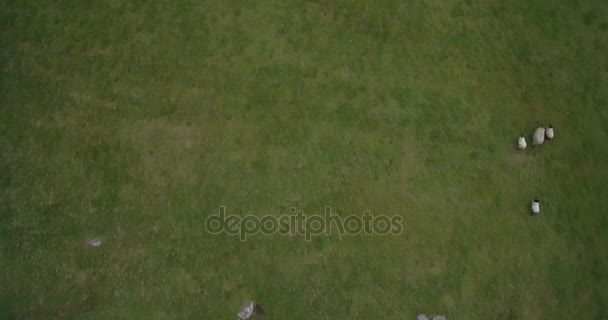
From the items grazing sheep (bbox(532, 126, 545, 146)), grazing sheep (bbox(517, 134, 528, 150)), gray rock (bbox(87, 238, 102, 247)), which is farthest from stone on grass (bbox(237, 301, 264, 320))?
grazing sheep (bbox(532, 126, 545, 146))

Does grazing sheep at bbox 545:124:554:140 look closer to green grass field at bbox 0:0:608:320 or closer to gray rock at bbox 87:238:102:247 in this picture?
green grass field at bbox 0:0:608:320

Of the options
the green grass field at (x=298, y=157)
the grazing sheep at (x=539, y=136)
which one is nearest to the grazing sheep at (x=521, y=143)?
the green grass field at (x=298, y=157)

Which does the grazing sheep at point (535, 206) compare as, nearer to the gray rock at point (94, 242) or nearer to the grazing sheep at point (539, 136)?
the grazing sheep at point (539, 136)

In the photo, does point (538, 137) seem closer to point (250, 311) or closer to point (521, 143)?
point (521, 143)

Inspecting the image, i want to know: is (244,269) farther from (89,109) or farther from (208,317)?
(89,109)

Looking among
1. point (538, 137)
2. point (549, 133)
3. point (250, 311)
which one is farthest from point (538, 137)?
point (250, 311)

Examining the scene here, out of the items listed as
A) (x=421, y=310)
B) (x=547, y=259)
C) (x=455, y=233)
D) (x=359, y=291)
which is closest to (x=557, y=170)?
(x=547, y=259)
